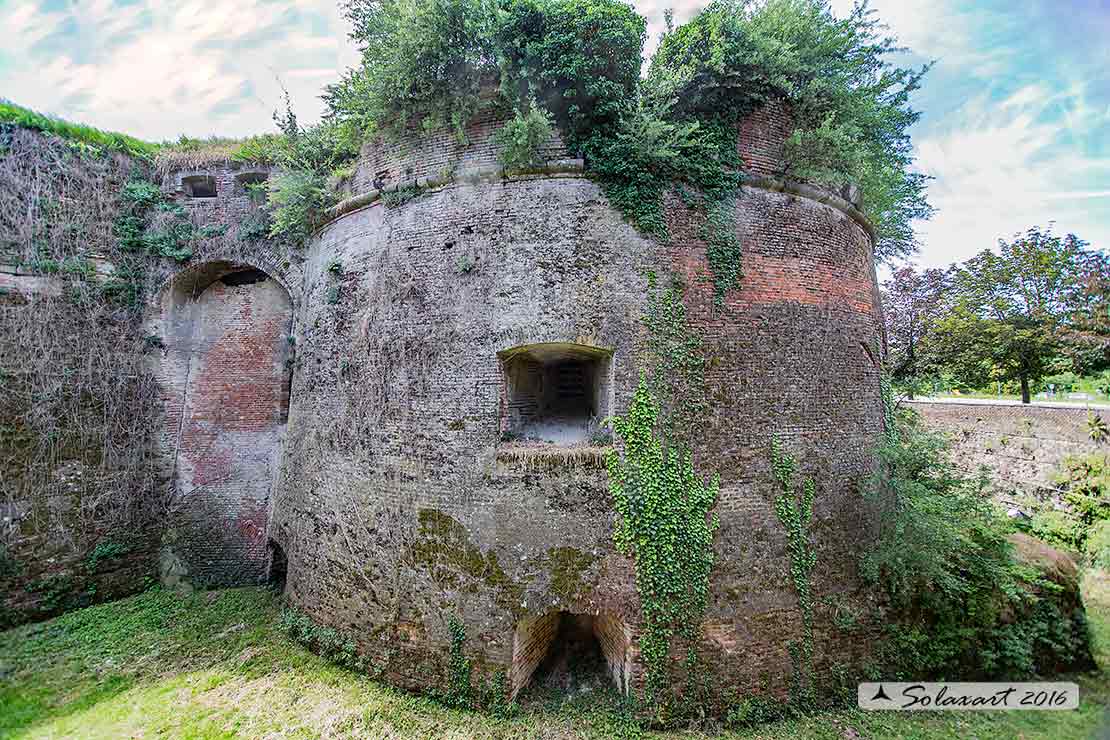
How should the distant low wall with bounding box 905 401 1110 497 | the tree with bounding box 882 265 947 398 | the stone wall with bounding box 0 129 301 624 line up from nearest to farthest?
the stone wall with bounding box 0 129 301 624 → the distant low wall with bounding box 905 401 1110 497 → the tree with bounding box 882 265 947 398

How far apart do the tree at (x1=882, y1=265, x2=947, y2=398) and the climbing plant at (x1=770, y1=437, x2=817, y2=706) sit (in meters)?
13.0

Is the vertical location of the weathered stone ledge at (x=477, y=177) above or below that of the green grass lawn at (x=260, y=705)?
above

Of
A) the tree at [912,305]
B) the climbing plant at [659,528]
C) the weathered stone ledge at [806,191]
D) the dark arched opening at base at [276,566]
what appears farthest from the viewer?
the tree at [912,305]

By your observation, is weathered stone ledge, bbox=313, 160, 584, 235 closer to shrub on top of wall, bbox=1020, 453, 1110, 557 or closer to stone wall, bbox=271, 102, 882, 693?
stone wall, bbox=271, 102, 882, 693

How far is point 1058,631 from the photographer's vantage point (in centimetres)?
597

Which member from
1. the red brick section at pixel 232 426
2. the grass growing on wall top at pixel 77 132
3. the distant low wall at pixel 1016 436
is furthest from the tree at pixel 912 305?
the grass growing on wall top at pixel 77 132

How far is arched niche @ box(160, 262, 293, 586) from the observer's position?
816 centimetres

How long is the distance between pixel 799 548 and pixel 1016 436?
1200cm

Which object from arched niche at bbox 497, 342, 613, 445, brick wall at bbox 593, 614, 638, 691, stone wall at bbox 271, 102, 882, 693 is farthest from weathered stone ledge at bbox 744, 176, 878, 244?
brick wall at bbox 593, 614, 638, 691

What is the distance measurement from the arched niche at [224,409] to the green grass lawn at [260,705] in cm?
171

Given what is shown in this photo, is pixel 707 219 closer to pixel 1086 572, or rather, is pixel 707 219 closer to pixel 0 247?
pixel 0 247

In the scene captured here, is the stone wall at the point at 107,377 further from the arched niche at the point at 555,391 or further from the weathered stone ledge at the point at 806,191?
the weathered stone ledge at the point at 806,191

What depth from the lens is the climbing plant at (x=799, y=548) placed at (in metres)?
5.33

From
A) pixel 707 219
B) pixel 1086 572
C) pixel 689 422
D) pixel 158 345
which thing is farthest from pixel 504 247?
pixel 1086 572
